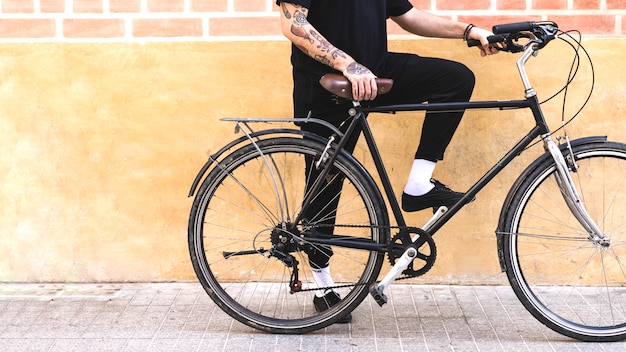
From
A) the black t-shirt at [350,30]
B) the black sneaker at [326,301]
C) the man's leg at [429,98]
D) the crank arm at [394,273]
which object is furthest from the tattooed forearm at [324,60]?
the black sneaker at [326,301]

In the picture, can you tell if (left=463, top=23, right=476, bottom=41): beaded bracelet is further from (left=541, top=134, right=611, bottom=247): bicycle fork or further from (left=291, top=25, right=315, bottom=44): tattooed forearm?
(left=291, top=25, right=315, bottom=44): tattooed forearm

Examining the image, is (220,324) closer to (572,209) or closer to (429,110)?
(429,110)

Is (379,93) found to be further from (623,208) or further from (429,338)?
(623,208)

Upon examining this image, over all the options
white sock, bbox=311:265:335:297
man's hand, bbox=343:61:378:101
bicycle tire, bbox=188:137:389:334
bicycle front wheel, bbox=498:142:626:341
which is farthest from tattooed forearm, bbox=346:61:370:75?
bicycle front wheel, bbox=498:142:626:341

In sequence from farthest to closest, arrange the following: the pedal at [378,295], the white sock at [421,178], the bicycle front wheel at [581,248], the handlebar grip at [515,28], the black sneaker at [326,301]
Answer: the bicycle front wheel at [581,248] → the black sneaker at [326,301] → the white sock at [421,178] → the pedal at [378,295] → the handlebar grip at [515,28]

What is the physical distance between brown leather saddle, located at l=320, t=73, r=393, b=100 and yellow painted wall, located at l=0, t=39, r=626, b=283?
93 centimetres

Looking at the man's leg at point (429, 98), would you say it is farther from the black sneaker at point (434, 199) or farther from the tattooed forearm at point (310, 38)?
the tattooed forearm at point (310, 38)

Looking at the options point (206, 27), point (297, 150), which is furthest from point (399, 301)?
point (206, 27)

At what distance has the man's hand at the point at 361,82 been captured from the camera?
3.89 m

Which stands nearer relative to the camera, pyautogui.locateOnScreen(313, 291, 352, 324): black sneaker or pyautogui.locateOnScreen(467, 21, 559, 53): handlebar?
pyautogui.locateOnScreen(467, 21, 559, 53): handlebar

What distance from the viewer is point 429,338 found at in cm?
421

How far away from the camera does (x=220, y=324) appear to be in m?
4.42

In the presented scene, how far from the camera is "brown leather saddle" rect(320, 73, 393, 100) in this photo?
154 inches

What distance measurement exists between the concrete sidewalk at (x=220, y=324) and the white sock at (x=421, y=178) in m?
0.67
